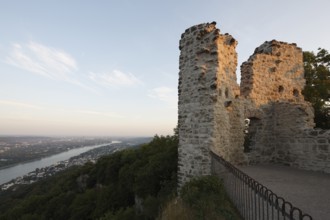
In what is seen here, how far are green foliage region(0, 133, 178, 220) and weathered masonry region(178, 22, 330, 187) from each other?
264cm

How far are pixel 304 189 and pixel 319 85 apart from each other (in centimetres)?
1094

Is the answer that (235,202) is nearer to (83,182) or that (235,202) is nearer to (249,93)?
(249,93)

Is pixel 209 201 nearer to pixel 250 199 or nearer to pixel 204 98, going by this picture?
pixel 250 199

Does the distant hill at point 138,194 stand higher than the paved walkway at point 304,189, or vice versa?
the paved walkway at point 304,189

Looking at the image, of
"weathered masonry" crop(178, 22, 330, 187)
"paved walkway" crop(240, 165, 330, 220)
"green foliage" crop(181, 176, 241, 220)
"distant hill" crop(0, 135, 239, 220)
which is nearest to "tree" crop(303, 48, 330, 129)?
"weathered masonry" crop(178, 22, 330, 187)

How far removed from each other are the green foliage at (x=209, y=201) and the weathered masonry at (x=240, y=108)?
147cm

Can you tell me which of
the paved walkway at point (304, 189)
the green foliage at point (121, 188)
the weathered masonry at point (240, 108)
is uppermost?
the weathered masonry at point (240, 108)

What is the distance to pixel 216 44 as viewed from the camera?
841cm

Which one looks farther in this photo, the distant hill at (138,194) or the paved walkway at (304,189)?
the distant hill at (138,194)

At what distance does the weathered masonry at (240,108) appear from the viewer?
8.32 metres

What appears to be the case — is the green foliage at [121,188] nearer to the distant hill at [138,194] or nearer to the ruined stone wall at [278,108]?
the distant hill at [138,194]

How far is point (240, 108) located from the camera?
993 centimetres

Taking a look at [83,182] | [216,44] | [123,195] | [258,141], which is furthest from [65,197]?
[216,44]

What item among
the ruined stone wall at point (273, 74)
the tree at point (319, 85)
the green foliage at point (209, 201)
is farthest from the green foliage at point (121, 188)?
the tree at point (319, 85)
